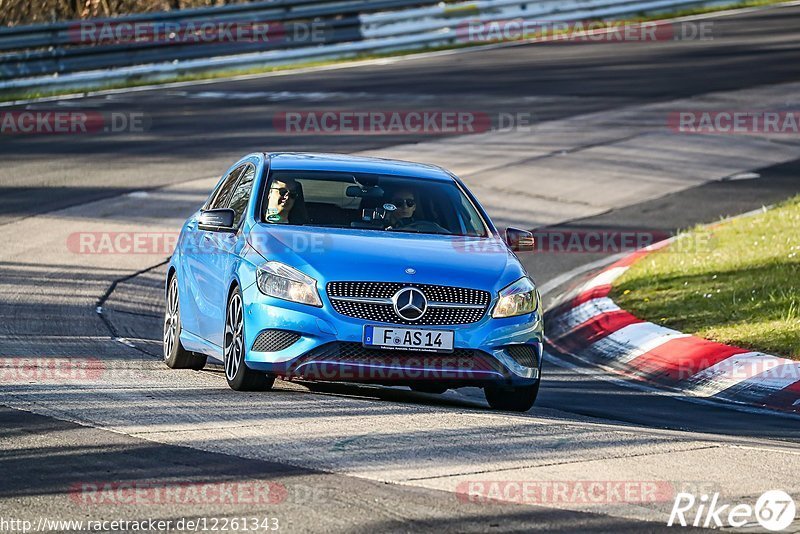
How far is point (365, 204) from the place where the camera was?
33.6 feet

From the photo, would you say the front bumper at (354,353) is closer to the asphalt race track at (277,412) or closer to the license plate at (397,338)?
the license plate at (397,338)

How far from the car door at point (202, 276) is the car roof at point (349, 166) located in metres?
0.56

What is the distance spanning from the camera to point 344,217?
33.2 feet

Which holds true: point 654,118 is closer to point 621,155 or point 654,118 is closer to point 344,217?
point 621,155

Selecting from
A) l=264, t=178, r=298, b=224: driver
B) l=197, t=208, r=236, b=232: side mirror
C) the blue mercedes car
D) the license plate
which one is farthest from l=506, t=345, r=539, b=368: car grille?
l=197, t=208, r=236, b=232: side mirror

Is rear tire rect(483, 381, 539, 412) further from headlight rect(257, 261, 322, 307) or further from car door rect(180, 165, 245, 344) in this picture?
car door rect(180, 165, 245, 344)

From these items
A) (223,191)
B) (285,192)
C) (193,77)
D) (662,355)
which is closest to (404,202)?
(285,192)

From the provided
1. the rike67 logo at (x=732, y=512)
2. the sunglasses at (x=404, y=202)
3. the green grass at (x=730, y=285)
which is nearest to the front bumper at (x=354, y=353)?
the sunglasses at (x=404, y=202)

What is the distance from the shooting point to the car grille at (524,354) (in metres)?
9.29

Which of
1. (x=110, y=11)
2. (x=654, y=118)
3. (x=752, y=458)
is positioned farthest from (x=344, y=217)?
(x=110, y=11)

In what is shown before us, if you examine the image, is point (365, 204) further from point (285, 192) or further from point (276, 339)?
point (276, 339)

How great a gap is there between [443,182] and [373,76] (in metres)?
18.1

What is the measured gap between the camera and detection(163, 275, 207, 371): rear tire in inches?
426

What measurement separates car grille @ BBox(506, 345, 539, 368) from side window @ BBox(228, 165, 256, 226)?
2151mm
